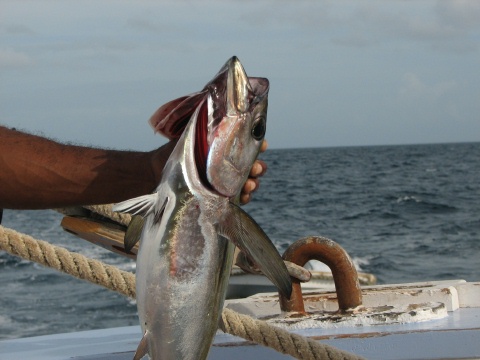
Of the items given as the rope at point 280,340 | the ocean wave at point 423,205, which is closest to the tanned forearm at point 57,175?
the rope at point 280,340

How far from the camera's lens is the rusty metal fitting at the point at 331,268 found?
11.1 feet

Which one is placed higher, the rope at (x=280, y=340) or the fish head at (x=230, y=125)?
the fish head at (x=230, y=125)

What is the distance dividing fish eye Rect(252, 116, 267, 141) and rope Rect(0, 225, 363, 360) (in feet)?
3.11

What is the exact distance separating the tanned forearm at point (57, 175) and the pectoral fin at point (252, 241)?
50 centimetres

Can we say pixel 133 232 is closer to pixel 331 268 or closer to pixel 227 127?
pixel 227 127

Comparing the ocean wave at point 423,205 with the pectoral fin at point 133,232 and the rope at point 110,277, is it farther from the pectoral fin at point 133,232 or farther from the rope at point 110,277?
the pectoral fin at point 133,232

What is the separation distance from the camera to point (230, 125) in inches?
77.3

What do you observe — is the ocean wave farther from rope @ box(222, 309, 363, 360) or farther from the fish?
the fish

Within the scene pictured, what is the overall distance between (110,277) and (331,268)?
3.20ft

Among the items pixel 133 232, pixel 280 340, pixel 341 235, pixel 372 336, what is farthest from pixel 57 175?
pixel 341 235

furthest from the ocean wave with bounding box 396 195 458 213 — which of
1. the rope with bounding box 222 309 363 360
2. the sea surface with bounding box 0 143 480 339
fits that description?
the rope with bounding box 222 309 363 360

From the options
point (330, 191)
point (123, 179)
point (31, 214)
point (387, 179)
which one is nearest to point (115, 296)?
point (123, 179)

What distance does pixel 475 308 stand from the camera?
138 inches

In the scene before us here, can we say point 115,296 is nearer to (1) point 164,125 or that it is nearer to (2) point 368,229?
(2) point 368,229
